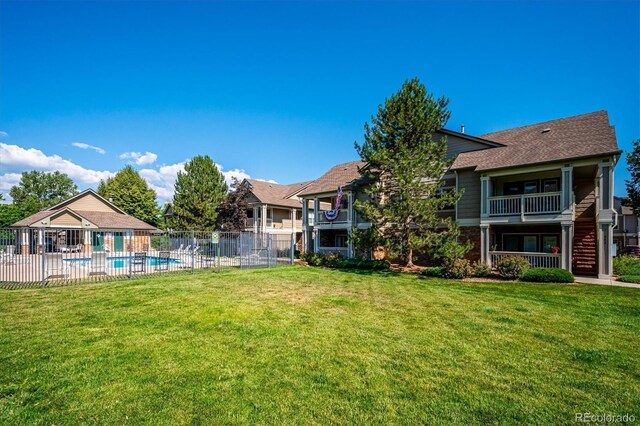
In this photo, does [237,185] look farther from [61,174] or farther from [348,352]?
[61,174]

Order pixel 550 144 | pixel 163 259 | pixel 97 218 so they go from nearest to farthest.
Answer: pixel 550 144 → pixel 163 259 → pixel 97 218

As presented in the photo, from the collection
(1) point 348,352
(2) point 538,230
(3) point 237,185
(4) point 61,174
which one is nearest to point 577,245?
(2) point 538,230

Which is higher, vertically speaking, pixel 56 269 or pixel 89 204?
pixel 89 204

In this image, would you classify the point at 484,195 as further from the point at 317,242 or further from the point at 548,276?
the point at 317,242

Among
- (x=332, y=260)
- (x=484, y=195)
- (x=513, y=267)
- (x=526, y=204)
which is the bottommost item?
(x=332, y=260)

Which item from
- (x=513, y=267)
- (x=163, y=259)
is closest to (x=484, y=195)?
(x=513, y=267)

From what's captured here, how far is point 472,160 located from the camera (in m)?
17.2

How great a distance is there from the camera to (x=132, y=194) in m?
51.6

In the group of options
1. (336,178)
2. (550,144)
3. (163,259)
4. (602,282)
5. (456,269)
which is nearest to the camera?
(602,282)

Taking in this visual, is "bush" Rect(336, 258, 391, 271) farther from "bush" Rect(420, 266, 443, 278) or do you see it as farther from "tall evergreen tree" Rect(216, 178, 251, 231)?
"tall evergreen tree" Rect(216, 178, 251, 231)

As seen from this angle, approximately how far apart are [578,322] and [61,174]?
95301mm

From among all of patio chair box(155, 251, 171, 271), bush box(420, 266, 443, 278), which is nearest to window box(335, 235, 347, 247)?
bush box(420, 266, 443, 278)

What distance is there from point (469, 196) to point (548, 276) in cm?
581

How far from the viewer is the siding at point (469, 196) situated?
16.7 meters
